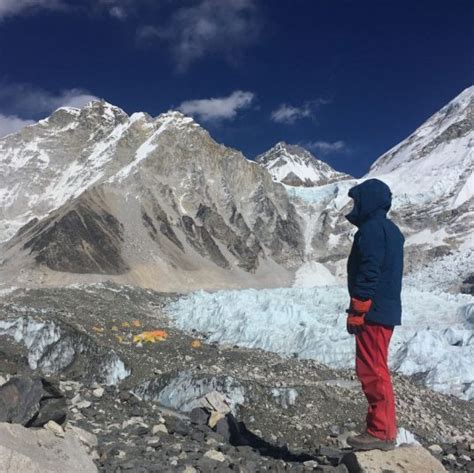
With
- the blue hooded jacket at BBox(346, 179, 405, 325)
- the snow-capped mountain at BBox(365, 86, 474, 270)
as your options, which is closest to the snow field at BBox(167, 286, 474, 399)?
the blue hooded jacket at BBox(346, 179, 405, 325)

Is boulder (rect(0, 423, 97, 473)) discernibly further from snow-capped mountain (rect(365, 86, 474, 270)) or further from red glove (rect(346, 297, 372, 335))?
snow-capped mountain (rect(365, 86, 474, 270))

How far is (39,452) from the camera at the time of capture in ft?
15.5

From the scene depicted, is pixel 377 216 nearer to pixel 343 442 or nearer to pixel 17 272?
pixel 343 442

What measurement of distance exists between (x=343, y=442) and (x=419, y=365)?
8856mm

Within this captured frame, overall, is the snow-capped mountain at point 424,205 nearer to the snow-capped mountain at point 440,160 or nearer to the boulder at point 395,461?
the snow-capped mountain at point 440,160

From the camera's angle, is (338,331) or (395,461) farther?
(338,331)

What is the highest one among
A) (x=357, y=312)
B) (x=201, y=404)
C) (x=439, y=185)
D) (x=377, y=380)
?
(x=439, y=185)

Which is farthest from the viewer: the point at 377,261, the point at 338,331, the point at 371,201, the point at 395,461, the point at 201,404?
the point at 338,331

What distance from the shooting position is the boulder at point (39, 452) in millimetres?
4254

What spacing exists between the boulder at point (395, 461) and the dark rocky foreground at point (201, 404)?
0.24 meters

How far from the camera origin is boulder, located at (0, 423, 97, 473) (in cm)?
425

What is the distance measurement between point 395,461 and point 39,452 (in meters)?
3.26

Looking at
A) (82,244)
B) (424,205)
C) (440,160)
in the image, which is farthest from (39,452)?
(440,160)

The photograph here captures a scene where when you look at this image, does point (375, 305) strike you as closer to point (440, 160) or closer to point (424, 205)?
point (424, 205)
